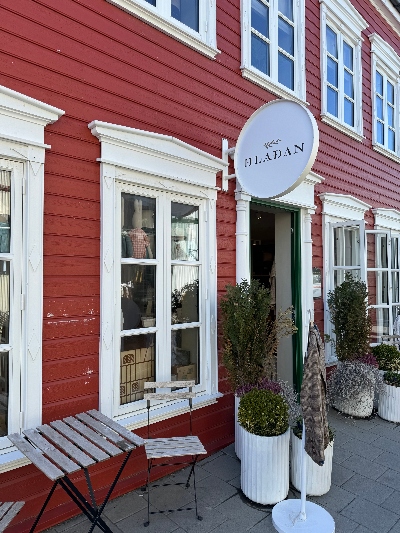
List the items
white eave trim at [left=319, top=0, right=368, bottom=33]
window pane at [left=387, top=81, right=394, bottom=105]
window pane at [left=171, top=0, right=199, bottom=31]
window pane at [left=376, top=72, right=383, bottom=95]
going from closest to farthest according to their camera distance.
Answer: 1. window pane at [left=171, top=0, right=199, bottom=31]
2. white eave trim at [left=319, top=0, right=368, bottom=33]
3. window pane at [left=376, top=72, right=383, bottom=95]
4. window pane at [left=387, top=81, right=394, bottom=105]

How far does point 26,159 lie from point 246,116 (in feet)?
9.02

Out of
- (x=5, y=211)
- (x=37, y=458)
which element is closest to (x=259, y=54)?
(x=5, y=211)

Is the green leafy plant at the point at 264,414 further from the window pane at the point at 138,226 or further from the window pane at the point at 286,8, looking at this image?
the window pane at the point at 286,8

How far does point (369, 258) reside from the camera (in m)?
6.92

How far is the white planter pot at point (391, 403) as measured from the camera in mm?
4949

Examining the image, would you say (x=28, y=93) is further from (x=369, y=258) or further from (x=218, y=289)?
(x=369, y=258)

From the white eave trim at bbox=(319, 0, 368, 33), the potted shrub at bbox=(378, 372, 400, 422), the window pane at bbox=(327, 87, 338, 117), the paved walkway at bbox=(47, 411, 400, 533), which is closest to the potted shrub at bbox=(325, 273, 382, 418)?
the potted shrub at bbox=(378, 372, 400, 422)

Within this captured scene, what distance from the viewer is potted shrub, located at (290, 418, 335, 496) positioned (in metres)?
3.30

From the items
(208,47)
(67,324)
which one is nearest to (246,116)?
(208,47)

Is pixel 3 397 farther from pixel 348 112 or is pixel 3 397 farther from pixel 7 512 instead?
pixel 348 112

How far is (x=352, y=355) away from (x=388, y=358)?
69 centimetres

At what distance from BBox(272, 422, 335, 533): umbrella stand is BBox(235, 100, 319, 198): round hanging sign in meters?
1.99

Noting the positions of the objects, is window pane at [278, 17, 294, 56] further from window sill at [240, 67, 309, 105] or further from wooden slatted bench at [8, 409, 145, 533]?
wooden slatted bench at [8, 409, 145, 533]

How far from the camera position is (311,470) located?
3.29m
